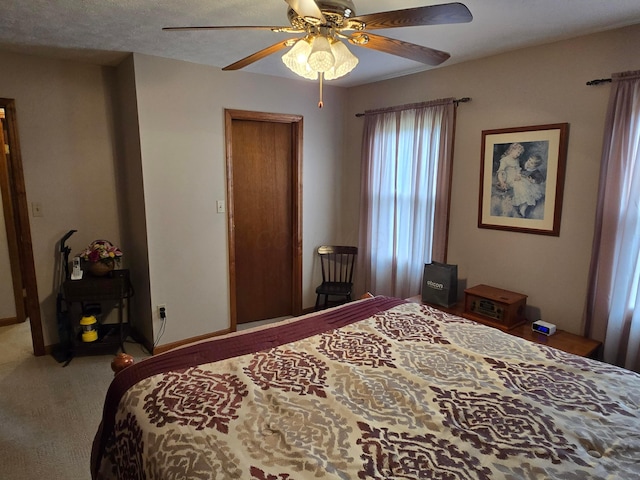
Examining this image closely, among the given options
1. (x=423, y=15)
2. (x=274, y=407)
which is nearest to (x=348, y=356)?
(x=274, y=407)

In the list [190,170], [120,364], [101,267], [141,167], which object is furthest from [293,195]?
[120,364]

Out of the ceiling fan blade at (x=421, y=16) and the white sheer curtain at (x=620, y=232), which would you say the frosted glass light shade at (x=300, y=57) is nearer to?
the ceiling fan blade at (x=421, y=16)

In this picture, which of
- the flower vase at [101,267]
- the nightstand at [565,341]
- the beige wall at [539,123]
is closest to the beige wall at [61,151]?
the flower vase at [101,267]

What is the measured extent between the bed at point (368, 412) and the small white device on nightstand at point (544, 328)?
893mm

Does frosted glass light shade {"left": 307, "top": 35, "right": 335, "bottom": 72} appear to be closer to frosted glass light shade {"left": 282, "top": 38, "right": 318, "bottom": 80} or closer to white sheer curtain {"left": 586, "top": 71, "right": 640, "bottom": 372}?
frosted glass light shade {"left": 282, "top": 38, "right": 318, "bottom": 80}

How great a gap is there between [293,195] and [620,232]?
8.89 ft

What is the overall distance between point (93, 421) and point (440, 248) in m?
2.85

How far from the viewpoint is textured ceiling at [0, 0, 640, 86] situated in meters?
2.05

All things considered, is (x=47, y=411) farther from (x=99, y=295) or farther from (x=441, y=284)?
(x=441, y=284)

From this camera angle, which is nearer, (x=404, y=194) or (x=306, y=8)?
(x=306, y=8)

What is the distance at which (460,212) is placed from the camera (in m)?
3.22

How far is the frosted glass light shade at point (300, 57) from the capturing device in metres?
1.68

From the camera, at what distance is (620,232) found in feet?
7.64

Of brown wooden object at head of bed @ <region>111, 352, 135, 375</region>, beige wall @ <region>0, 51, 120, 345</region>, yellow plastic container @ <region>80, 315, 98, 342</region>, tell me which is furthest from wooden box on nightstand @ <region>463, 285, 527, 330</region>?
beige wall @ <region>0, 51, 120, 345</region>
